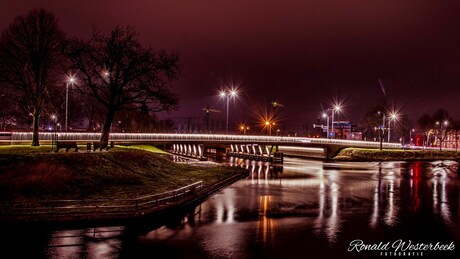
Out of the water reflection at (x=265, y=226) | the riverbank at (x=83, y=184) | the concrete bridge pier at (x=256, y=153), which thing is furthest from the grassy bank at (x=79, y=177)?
the concrete bridge pier at (x=256, y=153)

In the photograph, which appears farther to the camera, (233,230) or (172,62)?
(172,62)

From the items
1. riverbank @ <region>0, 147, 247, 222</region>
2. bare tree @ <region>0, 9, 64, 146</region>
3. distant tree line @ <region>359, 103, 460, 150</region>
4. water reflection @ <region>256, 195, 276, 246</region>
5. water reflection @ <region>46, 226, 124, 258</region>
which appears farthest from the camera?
distant tree line @ <region>359, 103, 460, 150</region>

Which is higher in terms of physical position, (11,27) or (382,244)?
(11,27)

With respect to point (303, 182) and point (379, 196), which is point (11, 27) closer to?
point (303, 182)

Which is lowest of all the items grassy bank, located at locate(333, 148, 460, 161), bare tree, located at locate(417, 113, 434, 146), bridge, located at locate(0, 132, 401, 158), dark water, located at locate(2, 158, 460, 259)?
dark water, located at locate(2, 158, 460, 259)

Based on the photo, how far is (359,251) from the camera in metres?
15.7

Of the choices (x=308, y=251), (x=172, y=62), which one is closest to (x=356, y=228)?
(x=308, y=251)

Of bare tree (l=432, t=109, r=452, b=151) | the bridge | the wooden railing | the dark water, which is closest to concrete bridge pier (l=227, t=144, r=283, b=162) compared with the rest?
the bridge

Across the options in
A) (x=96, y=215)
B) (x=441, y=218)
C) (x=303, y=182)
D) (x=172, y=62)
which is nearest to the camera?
(x=96, y=215)

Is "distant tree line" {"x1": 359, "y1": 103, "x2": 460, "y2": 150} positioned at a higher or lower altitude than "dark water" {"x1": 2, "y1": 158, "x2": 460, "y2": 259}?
higher

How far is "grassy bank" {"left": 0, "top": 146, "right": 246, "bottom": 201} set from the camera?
23016 millimetres

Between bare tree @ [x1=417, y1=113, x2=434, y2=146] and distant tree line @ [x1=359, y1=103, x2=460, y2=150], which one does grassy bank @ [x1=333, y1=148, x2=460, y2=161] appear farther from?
bare tree @ [x1=417, y1=113, x2=434, y2=146]

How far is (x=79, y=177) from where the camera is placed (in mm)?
26406

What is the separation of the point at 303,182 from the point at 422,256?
24.3 meters
